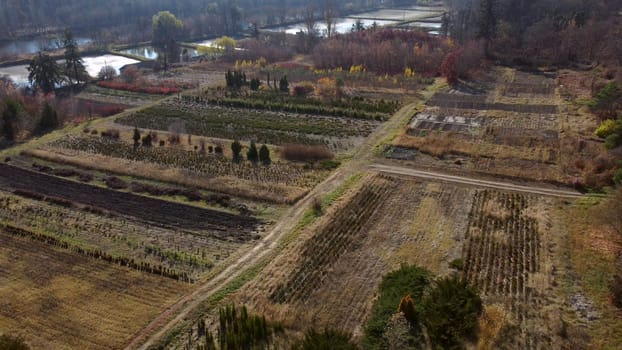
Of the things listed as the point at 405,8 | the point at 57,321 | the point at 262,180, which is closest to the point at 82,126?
the point at 262,180

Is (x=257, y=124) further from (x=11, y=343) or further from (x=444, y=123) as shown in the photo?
(x=11, y=343)

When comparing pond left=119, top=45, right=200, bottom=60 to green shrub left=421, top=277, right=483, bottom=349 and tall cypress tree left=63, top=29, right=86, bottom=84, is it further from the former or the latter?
green shrub left=421, top=277, right=483, bottom=349

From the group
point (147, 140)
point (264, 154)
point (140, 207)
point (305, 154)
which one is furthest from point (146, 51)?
point (140, 207)

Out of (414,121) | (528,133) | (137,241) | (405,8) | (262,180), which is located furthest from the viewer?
(405,8)

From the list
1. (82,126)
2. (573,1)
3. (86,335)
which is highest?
(573,1)

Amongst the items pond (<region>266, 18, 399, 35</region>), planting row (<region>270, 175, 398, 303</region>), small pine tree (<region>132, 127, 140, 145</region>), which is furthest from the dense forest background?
planting row (<region>270, 175, 398, 303</region>)

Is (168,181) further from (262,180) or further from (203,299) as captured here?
(203,299)

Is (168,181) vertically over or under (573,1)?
under

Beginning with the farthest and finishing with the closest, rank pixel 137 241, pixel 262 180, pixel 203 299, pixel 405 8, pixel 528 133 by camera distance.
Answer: pixel 405 8 → pixel 528 133 → pixel 262 180 → pixel 137 241 → pixel 203 299
